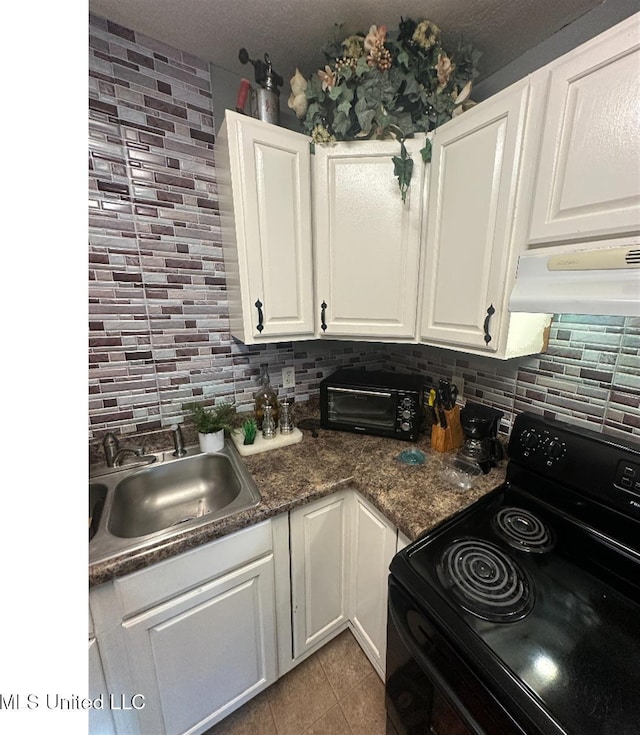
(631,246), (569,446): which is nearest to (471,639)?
(569,446)

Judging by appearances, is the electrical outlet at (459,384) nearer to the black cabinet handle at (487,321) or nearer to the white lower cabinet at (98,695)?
the black cabinet handle at (487,321)

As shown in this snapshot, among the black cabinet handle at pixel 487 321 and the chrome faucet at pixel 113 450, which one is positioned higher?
the black cabinet handle at pixel 487 321

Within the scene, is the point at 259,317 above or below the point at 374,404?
above

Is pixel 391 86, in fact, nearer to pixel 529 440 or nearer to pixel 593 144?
pixel 593 144

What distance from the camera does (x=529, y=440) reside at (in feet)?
3.44

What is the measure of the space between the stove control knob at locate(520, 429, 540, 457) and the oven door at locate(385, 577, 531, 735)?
0.63 m

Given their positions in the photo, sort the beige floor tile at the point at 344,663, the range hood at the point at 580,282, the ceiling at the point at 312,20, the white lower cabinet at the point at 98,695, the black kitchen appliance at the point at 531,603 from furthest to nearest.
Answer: the beige floor tile at the point at 344,663
the ceiling at the point at 312,20
the white lower cabinet at the point at 98,695
the range hood at the point at 580,282
the black kitchen appliance at the point at 531,603

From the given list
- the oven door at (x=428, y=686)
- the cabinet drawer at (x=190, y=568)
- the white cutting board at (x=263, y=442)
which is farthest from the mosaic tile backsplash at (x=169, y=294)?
the oven door at (x=428, y=686)

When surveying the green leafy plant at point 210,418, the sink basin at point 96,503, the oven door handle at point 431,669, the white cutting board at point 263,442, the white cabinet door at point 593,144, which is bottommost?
the oven door handle at point 431,669

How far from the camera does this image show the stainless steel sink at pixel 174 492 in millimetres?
1076

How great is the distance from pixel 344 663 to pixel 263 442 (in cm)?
103

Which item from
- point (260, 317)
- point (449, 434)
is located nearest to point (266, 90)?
point (260, 317)

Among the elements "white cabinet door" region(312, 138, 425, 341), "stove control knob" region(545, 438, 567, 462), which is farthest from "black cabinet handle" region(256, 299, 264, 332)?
"stove control knob" region(545, 438, 567, 462)

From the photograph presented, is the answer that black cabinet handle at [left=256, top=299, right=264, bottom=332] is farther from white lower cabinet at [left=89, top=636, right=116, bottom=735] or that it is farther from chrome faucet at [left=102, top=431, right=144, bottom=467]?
white lower cabinet at [left=89, top=636, right=116, bottom=735]
